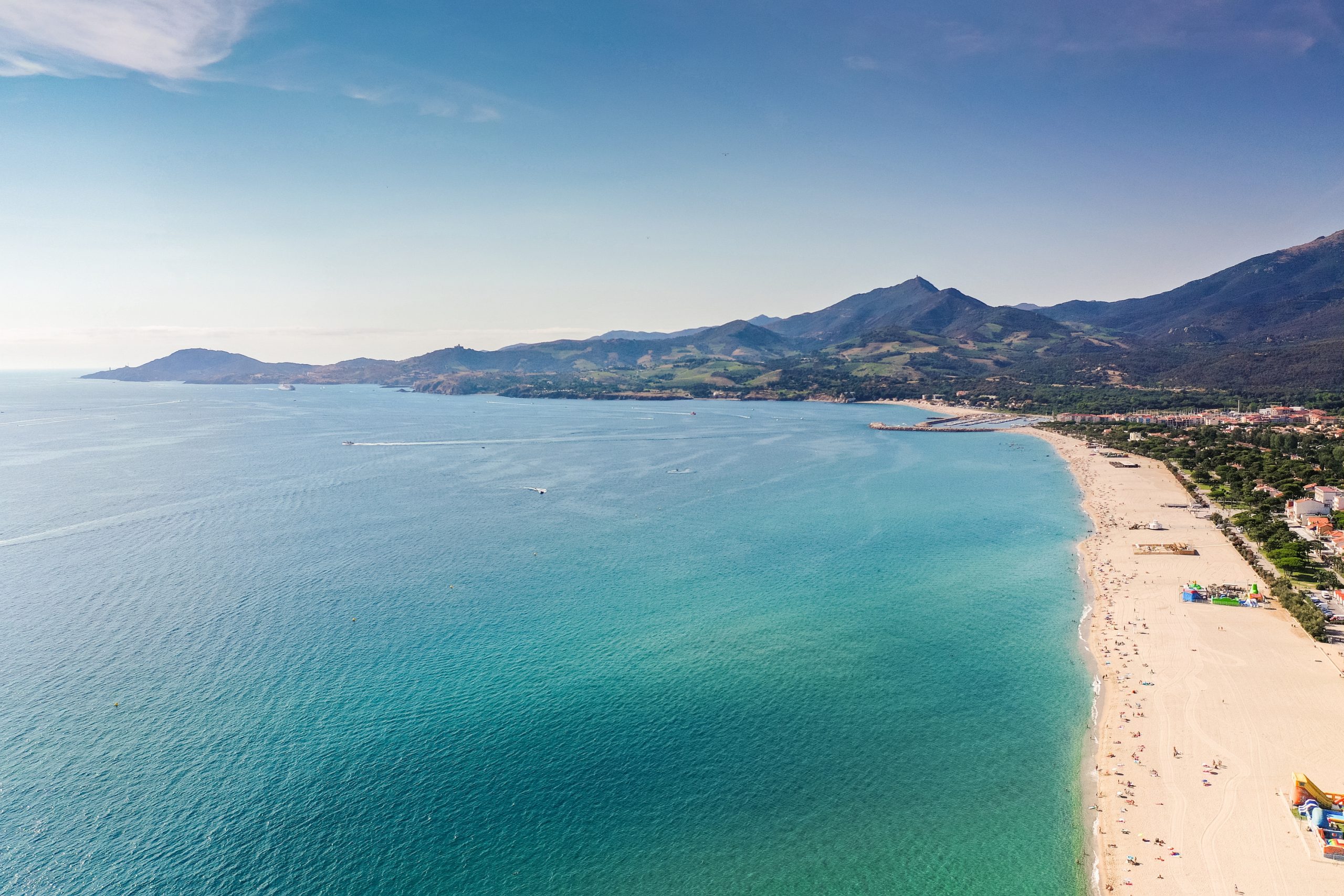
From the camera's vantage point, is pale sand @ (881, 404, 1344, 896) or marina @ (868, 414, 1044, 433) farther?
marina @ (868, 414, 1044, 433)

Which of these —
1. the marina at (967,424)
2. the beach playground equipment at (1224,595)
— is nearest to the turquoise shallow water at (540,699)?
the beach playground equipment at (1224,595)

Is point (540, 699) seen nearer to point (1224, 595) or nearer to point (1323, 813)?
point (1323, 813)

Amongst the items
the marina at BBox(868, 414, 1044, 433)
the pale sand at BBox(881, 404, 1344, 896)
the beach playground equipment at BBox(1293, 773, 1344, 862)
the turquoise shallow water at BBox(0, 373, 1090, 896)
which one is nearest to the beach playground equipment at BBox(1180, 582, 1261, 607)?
the pale sand at BBox(881, 404, 1344, 896)

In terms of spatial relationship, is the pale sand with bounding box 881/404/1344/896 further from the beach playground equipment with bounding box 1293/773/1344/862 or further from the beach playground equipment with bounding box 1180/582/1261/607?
the beach playground equipment with bounding box 1180/582/1261/607

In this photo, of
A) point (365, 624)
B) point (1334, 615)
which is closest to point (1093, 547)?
point (1334, 615)

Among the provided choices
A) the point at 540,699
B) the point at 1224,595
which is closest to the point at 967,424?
the point at 1224,595
